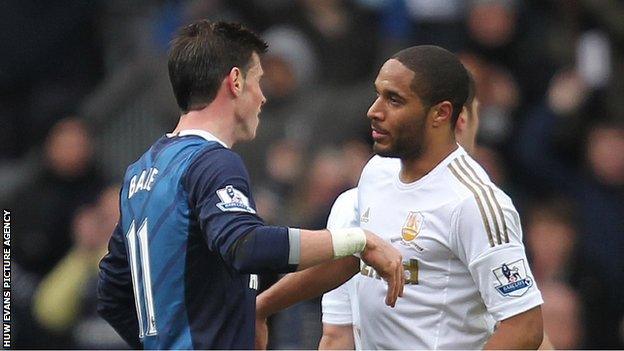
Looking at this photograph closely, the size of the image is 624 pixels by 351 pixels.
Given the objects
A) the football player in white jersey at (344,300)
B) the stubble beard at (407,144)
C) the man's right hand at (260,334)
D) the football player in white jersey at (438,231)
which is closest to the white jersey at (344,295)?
the football player in white jersey at (344,300)

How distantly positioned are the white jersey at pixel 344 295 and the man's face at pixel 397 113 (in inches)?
20.2

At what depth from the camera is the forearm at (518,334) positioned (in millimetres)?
5273

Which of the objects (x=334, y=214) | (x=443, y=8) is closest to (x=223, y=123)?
(x=334, y=214)

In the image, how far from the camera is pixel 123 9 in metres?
12.7

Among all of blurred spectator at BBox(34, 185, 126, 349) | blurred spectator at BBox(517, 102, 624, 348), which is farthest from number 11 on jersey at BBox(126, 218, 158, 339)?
blurred spectator at BBox(517, 102, 624, 348)

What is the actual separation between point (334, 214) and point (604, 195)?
405 centimetres

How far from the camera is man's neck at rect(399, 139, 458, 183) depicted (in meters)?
5.64

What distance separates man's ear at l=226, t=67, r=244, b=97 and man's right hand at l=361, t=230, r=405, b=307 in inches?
28.8

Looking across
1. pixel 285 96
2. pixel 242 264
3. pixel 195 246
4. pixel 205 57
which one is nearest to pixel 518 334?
pixel 242 264

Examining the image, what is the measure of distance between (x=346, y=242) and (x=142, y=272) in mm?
768

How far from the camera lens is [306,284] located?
589 cm

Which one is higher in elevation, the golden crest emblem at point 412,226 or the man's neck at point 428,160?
the man's neck at point 428,160

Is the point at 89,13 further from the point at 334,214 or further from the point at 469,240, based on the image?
the point at 469,240

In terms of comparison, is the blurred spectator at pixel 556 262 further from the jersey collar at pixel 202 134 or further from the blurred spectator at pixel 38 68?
the blurred spectator at pixel 38 68
